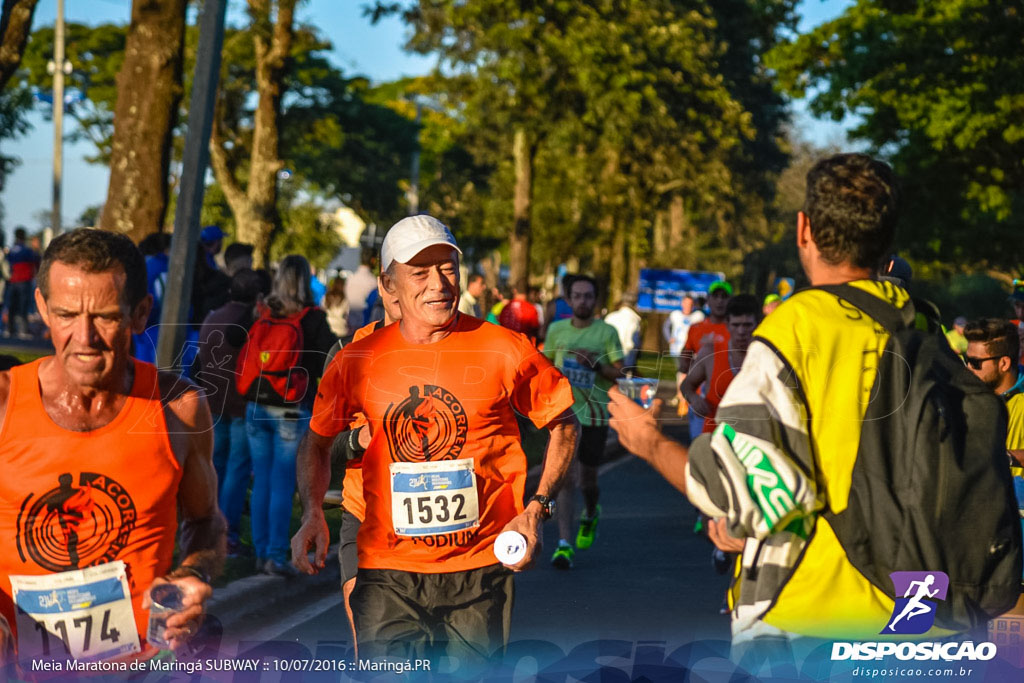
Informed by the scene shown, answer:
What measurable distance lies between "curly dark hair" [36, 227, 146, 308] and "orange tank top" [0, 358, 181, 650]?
27 cm

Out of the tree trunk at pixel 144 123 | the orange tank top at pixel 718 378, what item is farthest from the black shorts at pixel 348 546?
the tree trunk at pixel 144 123

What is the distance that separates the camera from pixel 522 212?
92.7 feet

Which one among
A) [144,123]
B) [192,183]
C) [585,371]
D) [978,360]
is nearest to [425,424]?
[978,360]

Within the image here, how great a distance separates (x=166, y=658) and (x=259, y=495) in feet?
17.4

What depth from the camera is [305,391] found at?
8812 mm

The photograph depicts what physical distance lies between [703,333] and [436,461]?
7.76 meters

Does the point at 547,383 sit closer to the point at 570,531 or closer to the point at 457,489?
the point at 457,489

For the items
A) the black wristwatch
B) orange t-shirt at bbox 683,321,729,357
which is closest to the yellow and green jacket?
the black wristwatch

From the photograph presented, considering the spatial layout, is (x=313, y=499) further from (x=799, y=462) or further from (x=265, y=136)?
(x=265, y=136)

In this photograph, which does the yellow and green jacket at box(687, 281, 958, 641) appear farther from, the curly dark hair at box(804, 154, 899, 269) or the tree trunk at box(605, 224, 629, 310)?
the tree trunk at box(605, 224, 629, 310)

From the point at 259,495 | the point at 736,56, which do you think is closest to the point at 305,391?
the point at 259,495

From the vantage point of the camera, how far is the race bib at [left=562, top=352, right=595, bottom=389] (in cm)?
1034

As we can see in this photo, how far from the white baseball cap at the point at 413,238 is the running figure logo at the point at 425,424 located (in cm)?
50

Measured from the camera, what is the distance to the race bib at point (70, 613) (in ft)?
10.6
